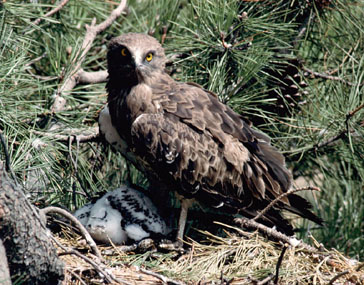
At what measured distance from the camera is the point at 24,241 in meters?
2.94

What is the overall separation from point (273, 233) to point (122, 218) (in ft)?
3.42

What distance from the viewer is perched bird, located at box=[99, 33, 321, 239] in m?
4.34

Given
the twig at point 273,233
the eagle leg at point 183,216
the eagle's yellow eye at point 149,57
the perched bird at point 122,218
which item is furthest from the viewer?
the eagle's yellow eye at point 149,57

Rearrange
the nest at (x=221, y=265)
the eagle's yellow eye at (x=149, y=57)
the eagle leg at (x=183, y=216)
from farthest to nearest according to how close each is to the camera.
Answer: the eagle's yellow eye at (x=149, y=57) → the eagle leg at (x=183, y=216) → the nest at (x=221, y=265)

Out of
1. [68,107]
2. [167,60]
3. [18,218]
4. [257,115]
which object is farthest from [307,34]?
[18,218]

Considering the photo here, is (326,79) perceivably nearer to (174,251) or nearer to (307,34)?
(307,34)

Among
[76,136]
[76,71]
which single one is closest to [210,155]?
[76,136]

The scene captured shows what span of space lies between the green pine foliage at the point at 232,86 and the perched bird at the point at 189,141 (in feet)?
0.79

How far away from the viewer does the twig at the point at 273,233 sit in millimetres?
3859

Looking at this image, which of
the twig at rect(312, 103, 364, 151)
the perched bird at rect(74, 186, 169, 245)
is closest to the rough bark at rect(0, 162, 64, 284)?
the perched bird at rect(74, 186, 169, 245)

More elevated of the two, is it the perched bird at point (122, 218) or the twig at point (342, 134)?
the twig at point (342, 134)

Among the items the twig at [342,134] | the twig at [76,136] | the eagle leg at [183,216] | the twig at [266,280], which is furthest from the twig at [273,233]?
the twig at [76,136]

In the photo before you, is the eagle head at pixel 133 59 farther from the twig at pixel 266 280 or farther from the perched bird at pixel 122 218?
the twig at pixel 266 280

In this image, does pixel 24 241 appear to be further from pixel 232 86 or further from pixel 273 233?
pixel 232 86
